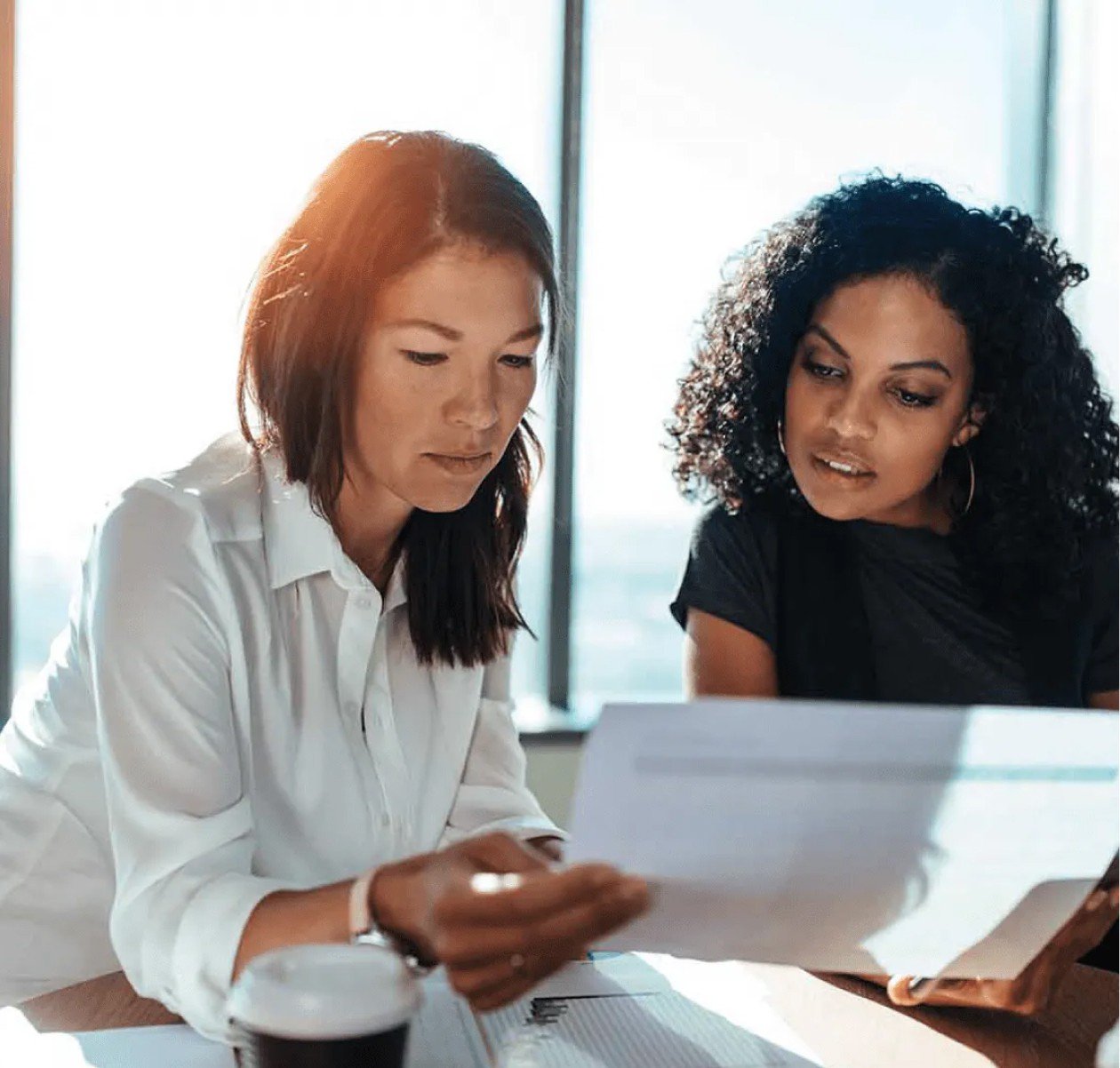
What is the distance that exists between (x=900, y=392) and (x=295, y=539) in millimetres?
787

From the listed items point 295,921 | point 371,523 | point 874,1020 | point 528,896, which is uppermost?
point 371,523

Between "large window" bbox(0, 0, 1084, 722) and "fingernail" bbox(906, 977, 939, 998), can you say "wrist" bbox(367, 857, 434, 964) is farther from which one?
"large window" bbox(0, 0, 1084, 722)

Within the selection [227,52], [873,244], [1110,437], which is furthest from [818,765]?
[227,52]

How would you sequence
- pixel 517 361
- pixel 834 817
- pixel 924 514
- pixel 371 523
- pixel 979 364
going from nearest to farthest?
1. pixel 834 817
2. pixel 517 361
3. pixel 371 523
4. pixel 979 364
5. pixel 924 514

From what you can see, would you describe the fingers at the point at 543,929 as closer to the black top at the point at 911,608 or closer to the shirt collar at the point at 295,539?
the shirt collar at the point at 295,539

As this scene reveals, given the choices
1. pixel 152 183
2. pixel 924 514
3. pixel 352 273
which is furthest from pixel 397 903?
pixel 152 183

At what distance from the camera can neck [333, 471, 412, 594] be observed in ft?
4.78

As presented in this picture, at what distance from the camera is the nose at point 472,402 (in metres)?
1.33

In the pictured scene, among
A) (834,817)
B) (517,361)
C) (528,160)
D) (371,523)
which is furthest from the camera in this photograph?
(528,160)

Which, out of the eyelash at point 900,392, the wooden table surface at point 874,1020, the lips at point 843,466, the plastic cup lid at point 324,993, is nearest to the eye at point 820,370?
the eyelash at point 900,392

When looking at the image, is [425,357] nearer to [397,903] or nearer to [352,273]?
[352,273]

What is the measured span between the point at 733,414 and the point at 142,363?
1.79 m

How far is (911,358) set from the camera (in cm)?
168

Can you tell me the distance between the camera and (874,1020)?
111 centimetres
